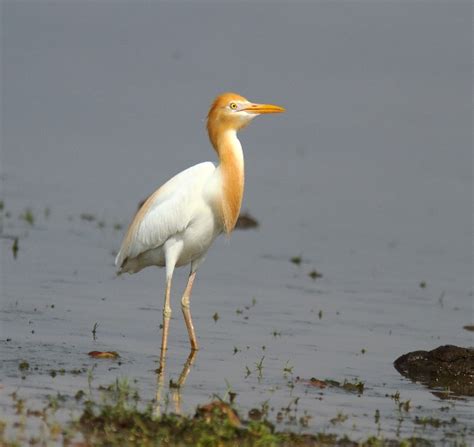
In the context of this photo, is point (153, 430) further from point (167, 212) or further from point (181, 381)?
point (167, 212)

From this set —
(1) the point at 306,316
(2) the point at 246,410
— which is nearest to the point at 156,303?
(1) the point at 306,316

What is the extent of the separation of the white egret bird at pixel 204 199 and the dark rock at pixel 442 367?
1608mm

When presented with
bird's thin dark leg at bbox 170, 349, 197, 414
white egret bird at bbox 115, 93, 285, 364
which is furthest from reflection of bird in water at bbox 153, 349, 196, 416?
white egret bird at bbox 115, 93, 285, 364

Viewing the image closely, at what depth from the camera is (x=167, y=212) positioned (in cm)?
972

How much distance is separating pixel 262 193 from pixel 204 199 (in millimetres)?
8229

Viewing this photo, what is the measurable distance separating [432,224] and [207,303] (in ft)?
21.7

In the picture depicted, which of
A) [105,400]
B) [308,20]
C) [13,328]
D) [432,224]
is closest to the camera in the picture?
[105,400]

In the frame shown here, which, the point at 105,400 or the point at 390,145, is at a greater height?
the point at 390,145

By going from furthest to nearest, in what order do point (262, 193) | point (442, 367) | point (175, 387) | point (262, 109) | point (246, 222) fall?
point (262, 193)
point (246, 222)
point (262, 109)
point (442, 367)
point (175, 387)

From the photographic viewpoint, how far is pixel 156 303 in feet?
36.9

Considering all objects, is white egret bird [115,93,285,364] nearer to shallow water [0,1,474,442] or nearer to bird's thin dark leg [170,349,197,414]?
bird's thin dark leg [170,349,197,414]

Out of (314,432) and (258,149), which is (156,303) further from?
(258,149)

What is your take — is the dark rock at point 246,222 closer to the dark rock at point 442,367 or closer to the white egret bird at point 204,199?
the white egret bird at point 204,199

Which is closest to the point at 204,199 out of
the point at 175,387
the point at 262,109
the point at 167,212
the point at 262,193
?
the point at 167,212
